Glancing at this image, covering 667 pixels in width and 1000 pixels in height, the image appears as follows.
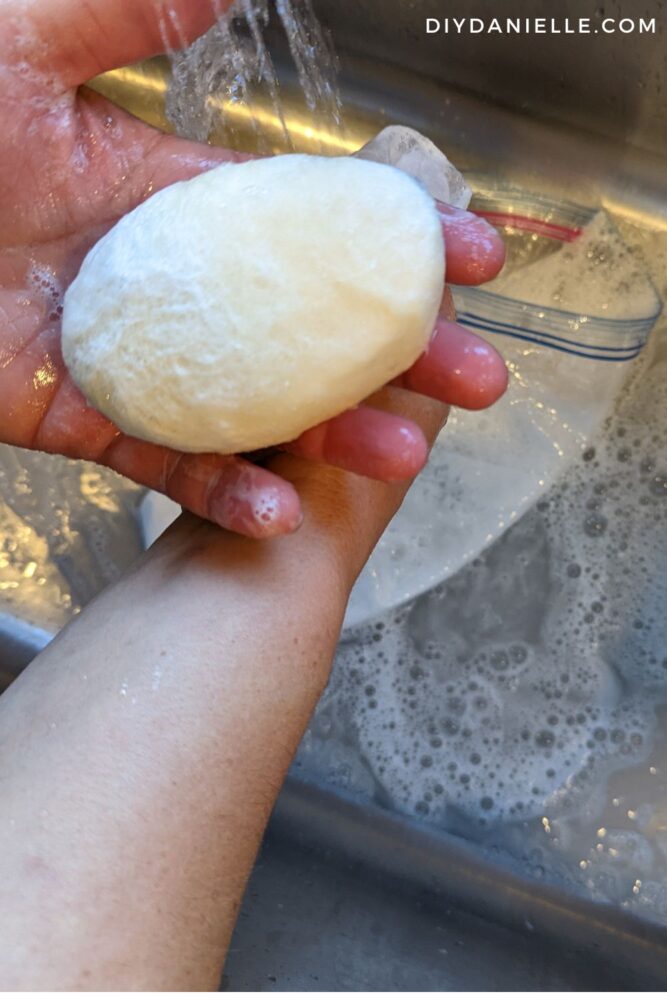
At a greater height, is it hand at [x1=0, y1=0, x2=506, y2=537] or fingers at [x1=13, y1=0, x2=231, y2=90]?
fingers at [x1=13, y1=0, x2=231, y2=90]

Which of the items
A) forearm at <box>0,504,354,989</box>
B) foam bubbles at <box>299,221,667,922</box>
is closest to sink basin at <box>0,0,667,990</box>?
foam bubbles at <box>299,221,667,922</box>

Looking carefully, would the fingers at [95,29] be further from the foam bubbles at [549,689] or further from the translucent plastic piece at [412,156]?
the foam bubbles at [549,689]

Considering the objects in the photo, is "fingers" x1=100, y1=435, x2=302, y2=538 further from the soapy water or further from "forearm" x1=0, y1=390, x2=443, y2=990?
the soapy water

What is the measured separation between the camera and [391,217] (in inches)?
22.6

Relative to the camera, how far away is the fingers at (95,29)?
0.69 metres

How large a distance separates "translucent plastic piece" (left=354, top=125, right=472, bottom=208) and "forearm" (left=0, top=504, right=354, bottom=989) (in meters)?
0.41

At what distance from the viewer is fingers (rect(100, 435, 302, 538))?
0.58m

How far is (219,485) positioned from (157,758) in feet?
0.67

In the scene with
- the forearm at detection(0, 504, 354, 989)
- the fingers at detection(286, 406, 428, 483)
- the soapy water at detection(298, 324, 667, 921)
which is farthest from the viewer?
the soapy water at detection(298, 324, 667, 921)

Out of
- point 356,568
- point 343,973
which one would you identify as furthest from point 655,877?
point 356,568

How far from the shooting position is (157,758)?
21.1 inches

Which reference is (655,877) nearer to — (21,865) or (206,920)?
(206,920)

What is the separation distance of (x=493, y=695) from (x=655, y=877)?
0.26 m

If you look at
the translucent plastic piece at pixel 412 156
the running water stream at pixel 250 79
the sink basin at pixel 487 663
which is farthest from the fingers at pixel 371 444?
the running water stream at pixel 250 79
